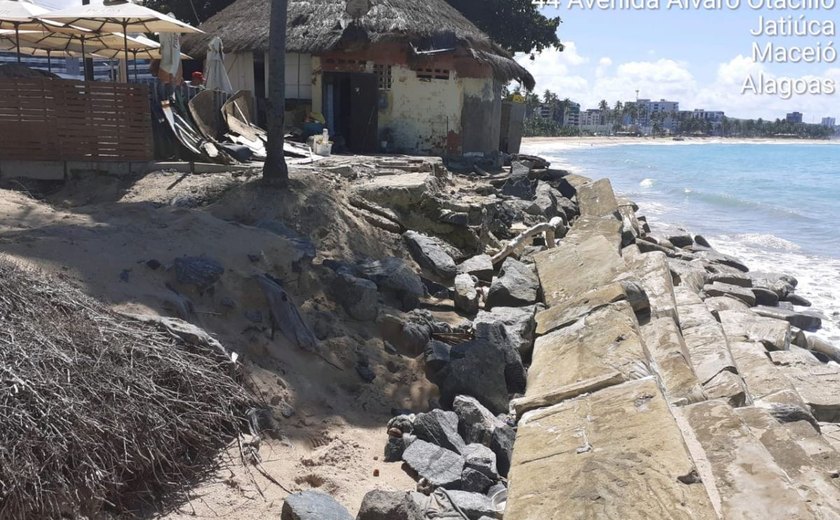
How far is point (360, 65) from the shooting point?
1659 cm

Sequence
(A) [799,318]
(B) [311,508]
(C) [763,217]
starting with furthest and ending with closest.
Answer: (C) [763,217] < (A) [799,318] < (B) [311,508]

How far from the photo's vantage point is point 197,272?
18.5 feet

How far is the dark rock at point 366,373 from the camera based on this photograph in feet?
18.6

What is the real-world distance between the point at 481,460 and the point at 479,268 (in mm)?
4280

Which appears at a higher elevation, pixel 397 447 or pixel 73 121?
pixel 73 121

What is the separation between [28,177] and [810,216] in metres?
23.9

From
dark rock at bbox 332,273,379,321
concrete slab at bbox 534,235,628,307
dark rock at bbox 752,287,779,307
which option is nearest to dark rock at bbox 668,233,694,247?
dark rock at bbox 752,287,779,307

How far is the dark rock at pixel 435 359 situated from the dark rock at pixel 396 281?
1055mm

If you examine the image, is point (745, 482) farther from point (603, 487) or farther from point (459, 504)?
point (459, 504)

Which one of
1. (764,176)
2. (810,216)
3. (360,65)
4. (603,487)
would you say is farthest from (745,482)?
(764,176)

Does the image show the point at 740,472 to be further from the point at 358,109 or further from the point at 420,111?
the point at 420,111

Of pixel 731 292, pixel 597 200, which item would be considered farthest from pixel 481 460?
pixel 597 200

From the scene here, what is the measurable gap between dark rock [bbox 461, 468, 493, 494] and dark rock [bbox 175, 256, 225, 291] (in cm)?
257

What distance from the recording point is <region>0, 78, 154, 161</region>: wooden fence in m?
9.49
